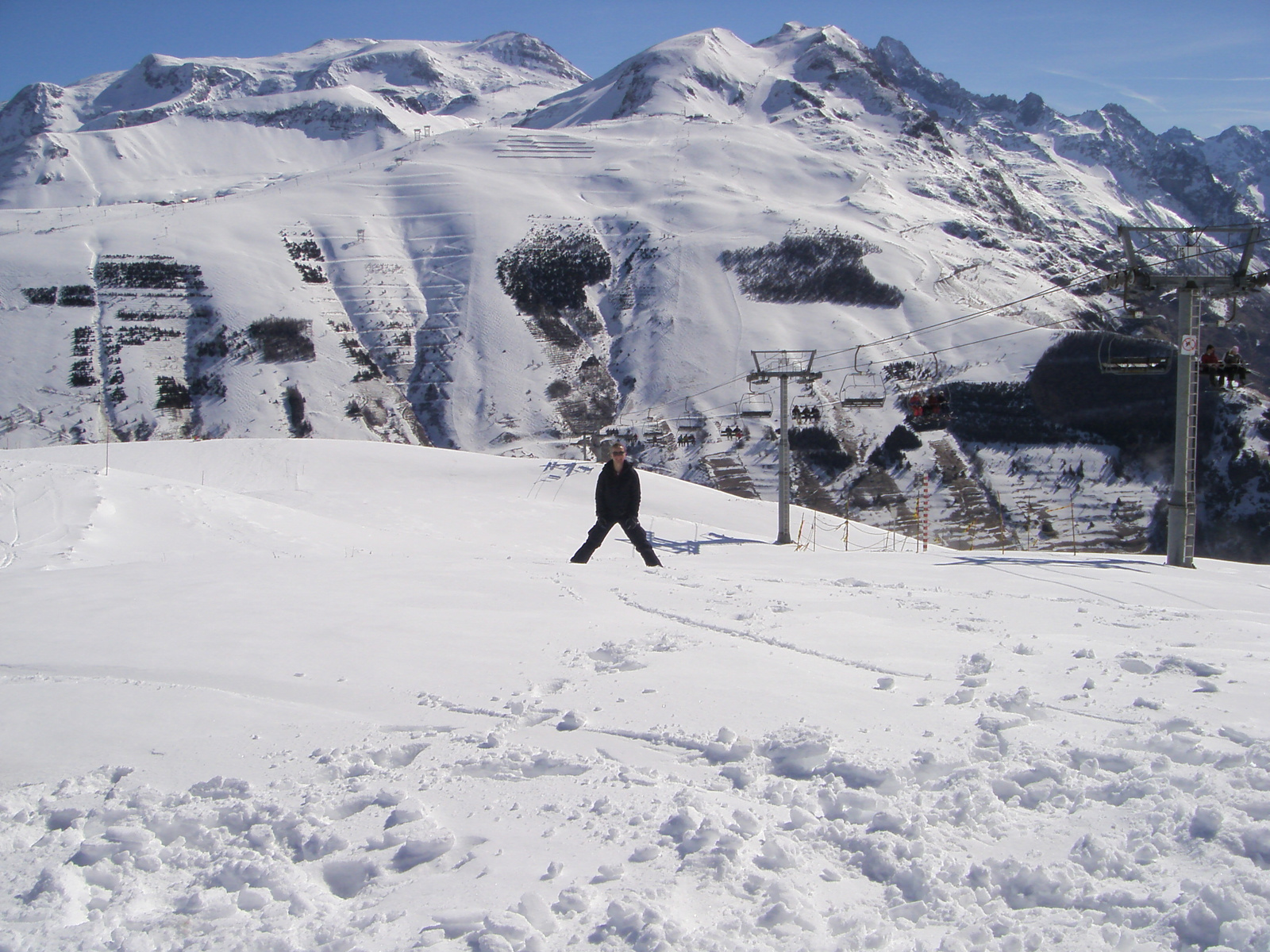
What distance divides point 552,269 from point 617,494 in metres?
62.9

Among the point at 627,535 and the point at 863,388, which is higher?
the point at 863,388

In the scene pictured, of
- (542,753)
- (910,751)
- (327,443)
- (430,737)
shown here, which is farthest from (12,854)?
(327,443)

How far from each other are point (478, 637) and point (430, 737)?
1.62m

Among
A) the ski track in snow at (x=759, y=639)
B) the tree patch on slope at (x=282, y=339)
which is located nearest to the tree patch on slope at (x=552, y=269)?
the tree patch on slope at (x=282, y=339)

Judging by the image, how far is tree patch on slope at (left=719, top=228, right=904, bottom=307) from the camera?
68188mm

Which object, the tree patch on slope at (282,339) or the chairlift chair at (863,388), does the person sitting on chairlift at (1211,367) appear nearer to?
the chairlift chair at (863,388)

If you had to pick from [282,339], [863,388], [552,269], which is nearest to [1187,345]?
[863,388]

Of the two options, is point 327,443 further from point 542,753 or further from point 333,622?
point 542,753

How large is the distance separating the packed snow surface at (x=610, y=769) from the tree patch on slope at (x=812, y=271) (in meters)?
63.9

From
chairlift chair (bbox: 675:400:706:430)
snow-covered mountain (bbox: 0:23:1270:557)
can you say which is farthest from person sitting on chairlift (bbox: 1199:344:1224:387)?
chairlift chair (bbox: 675:400:706:430)

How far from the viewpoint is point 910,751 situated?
12.8 feet

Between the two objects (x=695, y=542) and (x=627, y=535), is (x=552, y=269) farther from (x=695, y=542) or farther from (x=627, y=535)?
(x=627, y=535)

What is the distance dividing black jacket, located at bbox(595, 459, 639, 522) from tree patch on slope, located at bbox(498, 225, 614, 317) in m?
58.4

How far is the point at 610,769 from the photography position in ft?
12.2
